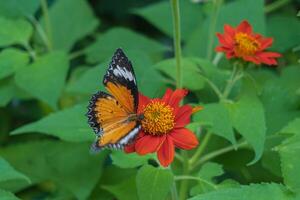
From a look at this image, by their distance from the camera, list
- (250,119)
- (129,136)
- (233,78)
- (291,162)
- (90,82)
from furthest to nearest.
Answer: (90,82)
(233,78)
(250,119)
(291,162)
(129,136)

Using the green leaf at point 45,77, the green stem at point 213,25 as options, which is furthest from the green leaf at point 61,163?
the green stem at point 213,25

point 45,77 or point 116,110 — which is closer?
point 116,110

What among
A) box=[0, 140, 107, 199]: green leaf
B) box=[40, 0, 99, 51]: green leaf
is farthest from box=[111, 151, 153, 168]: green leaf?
box=[40, 0, 99, 51]: green leaf

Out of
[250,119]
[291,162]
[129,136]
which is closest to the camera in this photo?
[129,136]

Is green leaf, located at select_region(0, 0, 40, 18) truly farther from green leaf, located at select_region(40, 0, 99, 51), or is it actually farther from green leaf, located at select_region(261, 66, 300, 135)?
green leaf, located at select_region(261, 66, 300, 135)

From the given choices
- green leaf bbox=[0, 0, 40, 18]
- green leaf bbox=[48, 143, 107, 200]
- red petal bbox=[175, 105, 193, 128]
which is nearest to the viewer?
red petal bbox=[175, 105, 193, 128]

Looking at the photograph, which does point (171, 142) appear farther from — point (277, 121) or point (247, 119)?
point (277, 121)

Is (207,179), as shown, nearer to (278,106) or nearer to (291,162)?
(291,162)

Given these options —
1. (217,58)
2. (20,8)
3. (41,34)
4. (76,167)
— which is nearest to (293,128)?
(217,58)
